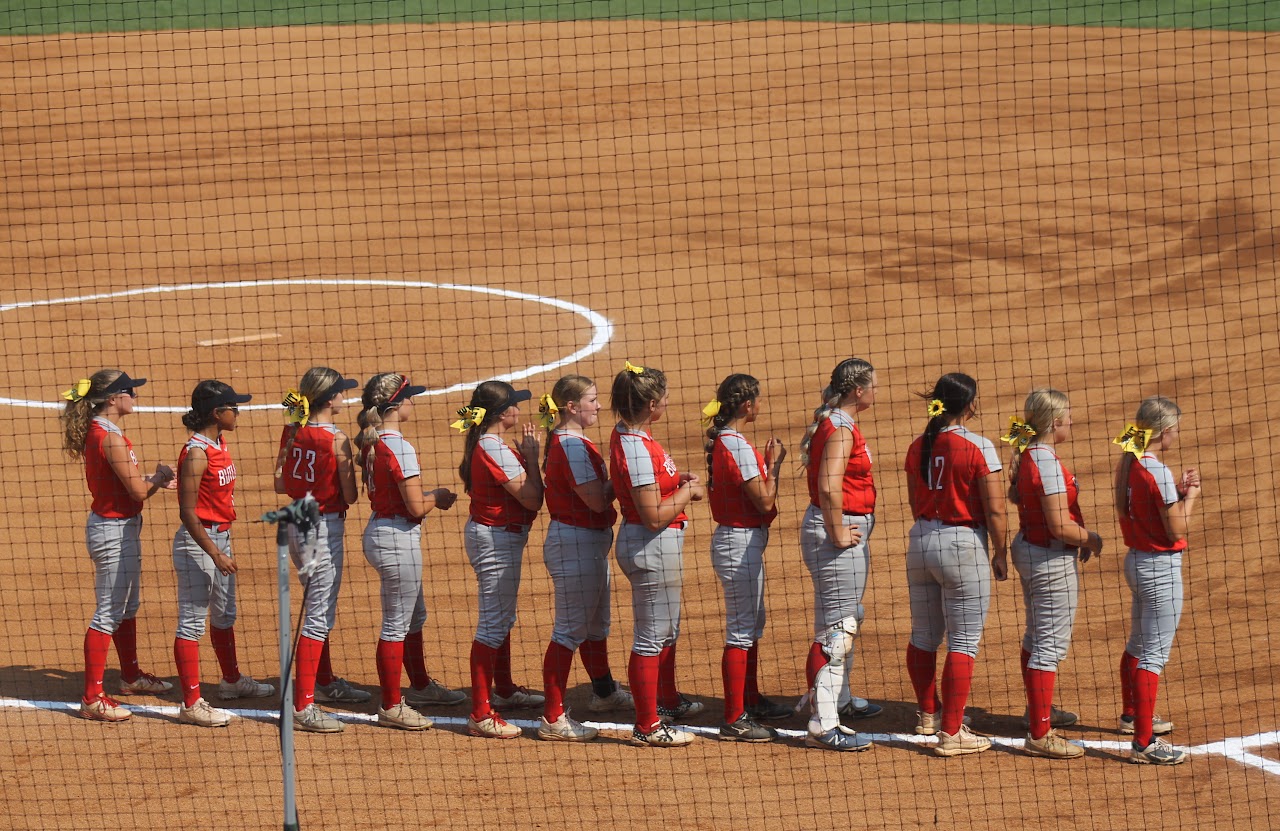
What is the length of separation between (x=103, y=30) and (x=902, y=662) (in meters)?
22.0

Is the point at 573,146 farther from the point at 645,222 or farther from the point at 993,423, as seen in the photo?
the point at 993,423

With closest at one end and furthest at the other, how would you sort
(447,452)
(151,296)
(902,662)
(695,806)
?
(695,806) → (902,662) → (447,452) → (151,296)

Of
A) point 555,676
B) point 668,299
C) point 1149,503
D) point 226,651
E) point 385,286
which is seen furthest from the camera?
point 385,286

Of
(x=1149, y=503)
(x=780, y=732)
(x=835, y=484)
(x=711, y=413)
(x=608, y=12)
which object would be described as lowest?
(x=780, y=732)

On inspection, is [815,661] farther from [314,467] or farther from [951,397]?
[314,467]

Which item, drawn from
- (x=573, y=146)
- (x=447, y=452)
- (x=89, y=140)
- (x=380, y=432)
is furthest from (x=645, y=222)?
(x=380, y=432)

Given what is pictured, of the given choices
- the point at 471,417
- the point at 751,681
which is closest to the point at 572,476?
the point at 471,417

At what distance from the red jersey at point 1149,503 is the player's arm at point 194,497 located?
4.32m

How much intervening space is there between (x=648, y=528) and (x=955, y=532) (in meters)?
1.43

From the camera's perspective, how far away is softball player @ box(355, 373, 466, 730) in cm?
744

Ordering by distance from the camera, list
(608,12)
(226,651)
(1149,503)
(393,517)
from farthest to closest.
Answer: (608,12) → (226,651) → (393,517) → (1149,503)

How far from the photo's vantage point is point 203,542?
7.55 metres

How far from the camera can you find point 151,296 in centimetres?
1620

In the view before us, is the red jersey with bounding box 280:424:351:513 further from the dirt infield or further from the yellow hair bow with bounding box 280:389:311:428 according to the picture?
the dirt infield
